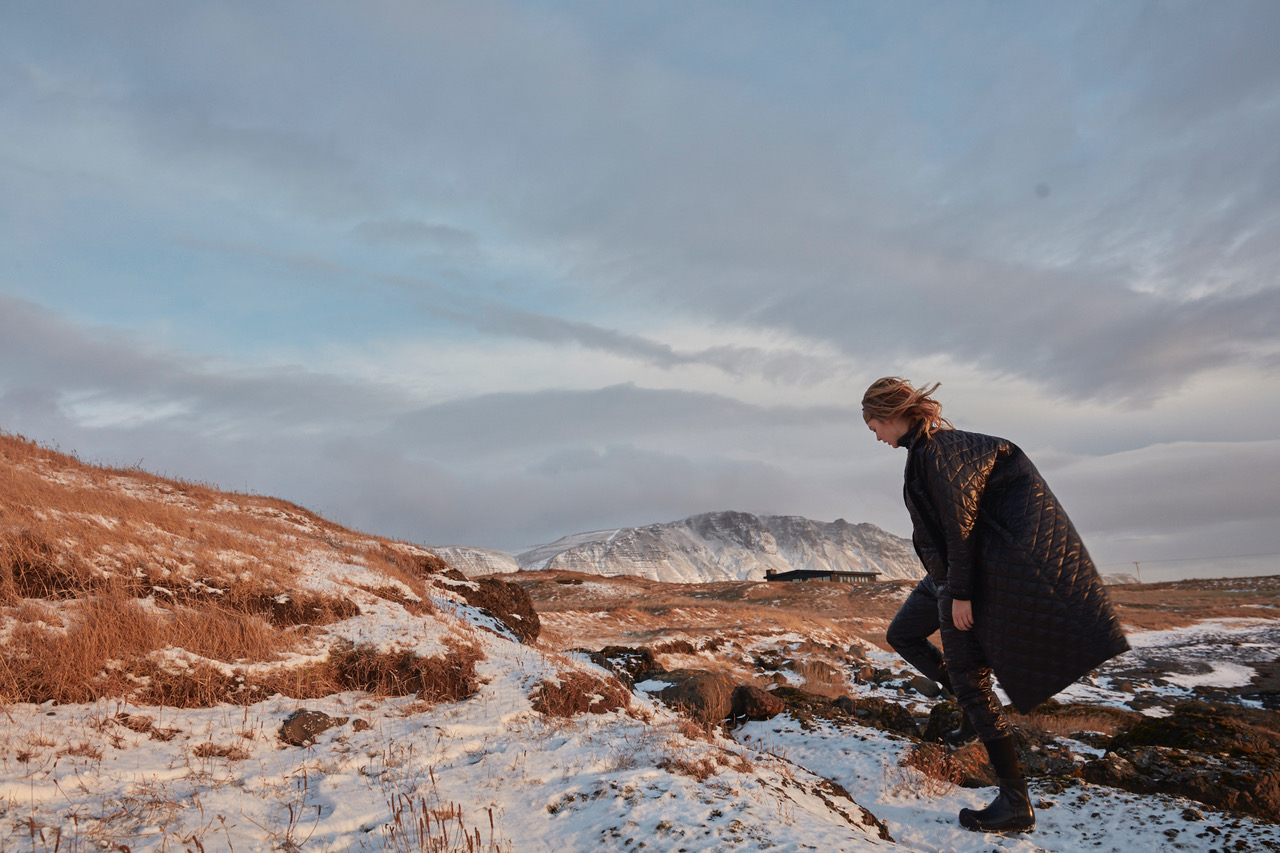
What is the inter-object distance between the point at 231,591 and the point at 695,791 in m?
6.46

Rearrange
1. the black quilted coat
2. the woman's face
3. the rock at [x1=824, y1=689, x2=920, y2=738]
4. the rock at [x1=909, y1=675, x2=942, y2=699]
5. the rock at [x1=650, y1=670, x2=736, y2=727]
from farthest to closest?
the rock at [x1=909, y1=675, x2=942, y2=699] < the rock at [x1=824, y1=689, x2=920, y2=738] < the rock at [x1=650, y1=670, x2=736, y2=727] < the woman's face < the black quilted coat

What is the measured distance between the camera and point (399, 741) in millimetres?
5246

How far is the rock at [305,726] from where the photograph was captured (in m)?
5.13

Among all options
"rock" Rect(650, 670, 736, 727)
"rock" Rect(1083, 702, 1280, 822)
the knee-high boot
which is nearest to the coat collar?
the knee-high boot

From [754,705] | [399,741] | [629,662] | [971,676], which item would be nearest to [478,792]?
[399,741]

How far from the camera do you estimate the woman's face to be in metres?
4.57

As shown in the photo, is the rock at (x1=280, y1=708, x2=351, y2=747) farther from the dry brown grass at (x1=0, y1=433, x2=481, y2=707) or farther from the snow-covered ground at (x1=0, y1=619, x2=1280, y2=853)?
the dry brown grass at (x1=0, y1=433, x2=481, y2=707)

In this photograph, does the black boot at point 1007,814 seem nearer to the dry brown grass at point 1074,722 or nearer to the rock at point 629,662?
the dry brown grass at point 1074,722

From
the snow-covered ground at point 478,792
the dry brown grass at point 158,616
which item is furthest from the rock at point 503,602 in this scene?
the snow-covered ground at point 478,792

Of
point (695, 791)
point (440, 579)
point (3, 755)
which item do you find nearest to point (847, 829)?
point (695, 791)

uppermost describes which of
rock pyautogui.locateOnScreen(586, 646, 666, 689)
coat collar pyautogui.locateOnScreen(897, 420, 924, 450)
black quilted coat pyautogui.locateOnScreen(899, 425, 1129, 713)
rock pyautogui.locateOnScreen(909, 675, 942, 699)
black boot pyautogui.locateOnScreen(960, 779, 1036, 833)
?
coat collar pyautogui.locateOnScreen(897, 420, 924, 450)

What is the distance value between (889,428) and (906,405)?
0.74 feet

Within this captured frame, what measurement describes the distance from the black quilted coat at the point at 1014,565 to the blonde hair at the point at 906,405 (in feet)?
0.39

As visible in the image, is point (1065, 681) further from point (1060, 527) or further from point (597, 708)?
point (597, 708)
